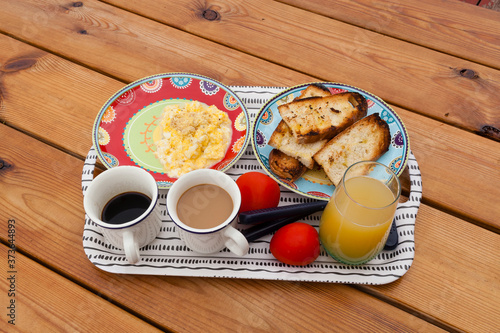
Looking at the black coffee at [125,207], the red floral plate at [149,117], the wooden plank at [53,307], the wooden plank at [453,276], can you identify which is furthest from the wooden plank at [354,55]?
the wooden plank at [53,307]

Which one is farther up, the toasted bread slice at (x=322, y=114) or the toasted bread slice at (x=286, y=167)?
the toasted bread slice at (x=322, y=114)

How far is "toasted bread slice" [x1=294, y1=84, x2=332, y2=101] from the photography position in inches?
46.1

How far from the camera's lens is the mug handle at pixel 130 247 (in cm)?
80

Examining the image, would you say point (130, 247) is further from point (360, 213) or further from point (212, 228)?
point (360, 213)

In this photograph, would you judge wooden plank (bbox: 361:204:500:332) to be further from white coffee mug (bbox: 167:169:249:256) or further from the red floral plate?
the red floral plate

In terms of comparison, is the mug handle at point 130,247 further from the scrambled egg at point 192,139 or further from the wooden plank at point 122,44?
the wooden plank at point 122,44

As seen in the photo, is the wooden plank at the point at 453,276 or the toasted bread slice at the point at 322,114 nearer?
the wooden plank at the point at 453,276

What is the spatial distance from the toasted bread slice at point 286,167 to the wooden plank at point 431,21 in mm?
747

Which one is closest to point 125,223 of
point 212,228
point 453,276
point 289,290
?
point 212,228

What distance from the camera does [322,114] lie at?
1122 mm

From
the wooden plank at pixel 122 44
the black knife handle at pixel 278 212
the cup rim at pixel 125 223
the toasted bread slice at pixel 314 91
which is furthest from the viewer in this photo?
the wooden plank at pixel 122 44

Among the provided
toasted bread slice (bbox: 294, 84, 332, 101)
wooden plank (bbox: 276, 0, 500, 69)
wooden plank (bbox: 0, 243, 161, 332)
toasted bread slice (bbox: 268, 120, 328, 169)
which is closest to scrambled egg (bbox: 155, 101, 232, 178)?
toasted bread slice (bbox: 268, 120, 328, 169)

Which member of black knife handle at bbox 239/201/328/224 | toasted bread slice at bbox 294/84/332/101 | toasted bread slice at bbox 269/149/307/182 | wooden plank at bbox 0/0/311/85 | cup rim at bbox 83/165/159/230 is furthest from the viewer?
wooden plank at bbox 0/0/311/85

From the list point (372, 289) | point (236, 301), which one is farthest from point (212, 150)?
point (372, 289)
